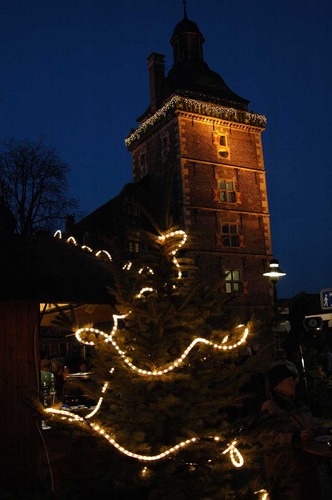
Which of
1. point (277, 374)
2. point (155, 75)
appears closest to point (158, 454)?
point (277, 374)

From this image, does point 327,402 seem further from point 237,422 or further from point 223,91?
point 223,91

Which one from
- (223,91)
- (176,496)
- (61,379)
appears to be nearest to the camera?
(176,496)

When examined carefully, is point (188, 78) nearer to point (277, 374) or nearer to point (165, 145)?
point (165, 145)

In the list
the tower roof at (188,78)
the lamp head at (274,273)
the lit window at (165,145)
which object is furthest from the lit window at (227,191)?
the lamp head at (274,273)

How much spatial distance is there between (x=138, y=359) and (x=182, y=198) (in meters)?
22.6

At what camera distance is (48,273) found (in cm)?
661

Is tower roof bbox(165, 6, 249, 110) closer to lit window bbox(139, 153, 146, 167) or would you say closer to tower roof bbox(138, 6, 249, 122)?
tower roof bbox(138, 6, 249, 122)

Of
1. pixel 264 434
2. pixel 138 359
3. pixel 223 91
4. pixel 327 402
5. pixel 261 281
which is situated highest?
pixel 223 91

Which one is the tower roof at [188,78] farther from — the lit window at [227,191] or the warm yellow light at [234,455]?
the warm yellow light at [234,455]

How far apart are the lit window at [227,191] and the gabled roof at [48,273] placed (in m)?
21.4

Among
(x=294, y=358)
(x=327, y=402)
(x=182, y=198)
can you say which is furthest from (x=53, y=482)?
(x=182, y=198)

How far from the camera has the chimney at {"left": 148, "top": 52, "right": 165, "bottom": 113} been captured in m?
30.7

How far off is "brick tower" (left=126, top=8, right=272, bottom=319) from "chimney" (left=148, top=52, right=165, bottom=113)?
0.06 meters

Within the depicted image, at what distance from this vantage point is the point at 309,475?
4.40 metres
